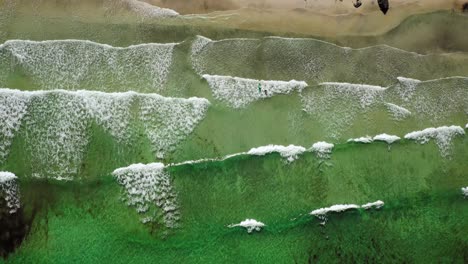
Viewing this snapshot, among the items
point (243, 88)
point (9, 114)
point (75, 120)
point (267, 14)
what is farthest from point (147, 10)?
point (9, 114)

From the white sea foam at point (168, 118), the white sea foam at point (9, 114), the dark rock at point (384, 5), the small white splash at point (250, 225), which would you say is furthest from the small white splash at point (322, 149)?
the white sea foam at point (9, 114)

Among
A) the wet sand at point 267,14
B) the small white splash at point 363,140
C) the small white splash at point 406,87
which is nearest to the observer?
the small white splash at point 363,140

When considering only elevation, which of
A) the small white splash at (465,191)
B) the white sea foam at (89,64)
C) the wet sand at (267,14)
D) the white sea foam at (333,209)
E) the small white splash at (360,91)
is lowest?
the white sea foam at (333,209)

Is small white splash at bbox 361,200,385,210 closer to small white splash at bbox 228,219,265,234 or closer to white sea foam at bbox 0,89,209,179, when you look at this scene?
small white splash at bbox 228,219,265,234

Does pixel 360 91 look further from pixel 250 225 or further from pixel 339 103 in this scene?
pixel 250 225

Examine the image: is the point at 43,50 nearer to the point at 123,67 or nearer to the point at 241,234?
the point at 123,67

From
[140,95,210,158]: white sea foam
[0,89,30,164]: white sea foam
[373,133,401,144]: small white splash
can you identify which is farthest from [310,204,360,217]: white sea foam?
[0,89,30,164]: white sea foam

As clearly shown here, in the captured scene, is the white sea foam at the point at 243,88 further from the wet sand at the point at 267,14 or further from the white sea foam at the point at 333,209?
the white sea foam at the point at 333,209

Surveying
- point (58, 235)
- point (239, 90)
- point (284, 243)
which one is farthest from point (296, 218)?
point (58, 235)
